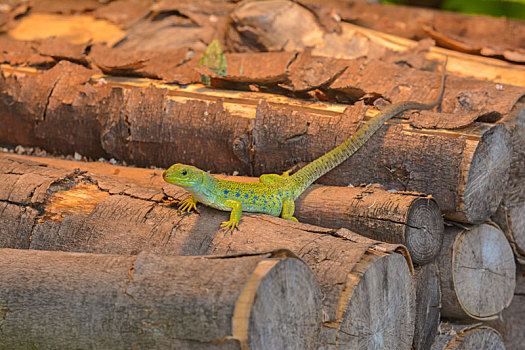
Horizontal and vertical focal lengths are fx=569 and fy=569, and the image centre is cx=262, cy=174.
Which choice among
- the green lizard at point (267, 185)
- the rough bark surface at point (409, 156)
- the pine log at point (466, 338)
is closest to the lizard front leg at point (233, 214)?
the green lizard at point (267, 185)

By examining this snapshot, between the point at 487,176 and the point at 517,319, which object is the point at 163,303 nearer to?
the point at 487,176

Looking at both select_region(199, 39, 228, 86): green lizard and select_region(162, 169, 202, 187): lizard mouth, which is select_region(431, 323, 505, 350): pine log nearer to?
select_region(162, 169, 202, 187): lizard mouth

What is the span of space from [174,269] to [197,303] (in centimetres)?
23

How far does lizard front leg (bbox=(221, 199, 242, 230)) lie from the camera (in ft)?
9.55

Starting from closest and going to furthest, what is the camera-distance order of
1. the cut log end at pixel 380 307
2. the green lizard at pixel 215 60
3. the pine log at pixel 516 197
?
the cut log end at pixel 380 307
the pine log at pixel 516 197
the green lizard at pixel 215 60

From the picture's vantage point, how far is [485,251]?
11.8 ft

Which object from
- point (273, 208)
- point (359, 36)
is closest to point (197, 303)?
point (273, 208)

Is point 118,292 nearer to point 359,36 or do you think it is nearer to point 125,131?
point 125,131

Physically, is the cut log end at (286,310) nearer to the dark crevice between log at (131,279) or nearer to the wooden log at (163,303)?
the wooden log at (163,303)

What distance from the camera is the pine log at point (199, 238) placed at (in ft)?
8.20

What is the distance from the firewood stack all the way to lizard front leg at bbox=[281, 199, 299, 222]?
101 mm

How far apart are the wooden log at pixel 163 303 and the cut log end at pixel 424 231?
94 cm

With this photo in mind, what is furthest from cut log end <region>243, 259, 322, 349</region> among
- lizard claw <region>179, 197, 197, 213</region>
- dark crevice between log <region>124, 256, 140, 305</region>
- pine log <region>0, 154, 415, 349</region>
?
lizard claw <region>179, 197, 197, 213</region>

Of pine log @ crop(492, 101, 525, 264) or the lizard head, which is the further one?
pine log @ crop(492, 101, 525, 264)
